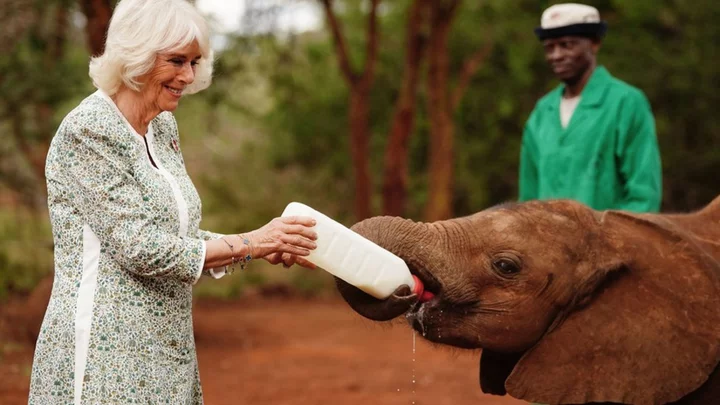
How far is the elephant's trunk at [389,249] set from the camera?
14.0 ft

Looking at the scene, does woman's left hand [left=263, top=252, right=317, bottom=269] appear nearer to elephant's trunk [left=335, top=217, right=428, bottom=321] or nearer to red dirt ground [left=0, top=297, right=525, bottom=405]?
elephant's trunk [left=335, top=217, right=428, bottom=321]

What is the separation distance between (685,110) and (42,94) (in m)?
10.3

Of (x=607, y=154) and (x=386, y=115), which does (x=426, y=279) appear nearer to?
(x=607, y=154)

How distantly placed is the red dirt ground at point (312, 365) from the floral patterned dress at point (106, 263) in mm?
3668

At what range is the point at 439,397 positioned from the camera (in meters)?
9.68

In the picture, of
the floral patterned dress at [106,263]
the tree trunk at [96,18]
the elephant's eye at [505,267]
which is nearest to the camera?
the floral patterned dress at [106,263]

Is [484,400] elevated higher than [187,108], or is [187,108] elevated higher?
[187,108]

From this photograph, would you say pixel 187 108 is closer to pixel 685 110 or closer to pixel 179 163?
pixel 685 110

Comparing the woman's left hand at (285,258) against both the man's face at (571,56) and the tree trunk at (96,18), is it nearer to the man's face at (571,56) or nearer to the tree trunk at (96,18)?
the man's face at (571,56)

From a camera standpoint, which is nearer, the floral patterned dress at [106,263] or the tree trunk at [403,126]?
the floral patterned dress at [106,263]

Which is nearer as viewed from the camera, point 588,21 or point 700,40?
point 588,21

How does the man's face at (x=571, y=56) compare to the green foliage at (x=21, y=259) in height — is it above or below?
above

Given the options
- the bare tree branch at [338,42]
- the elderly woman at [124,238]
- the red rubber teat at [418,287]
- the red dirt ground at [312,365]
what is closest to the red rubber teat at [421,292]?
the red rubber teat at [418,287]

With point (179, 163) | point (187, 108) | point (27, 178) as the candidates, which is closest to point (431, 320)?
point (179, 163)
